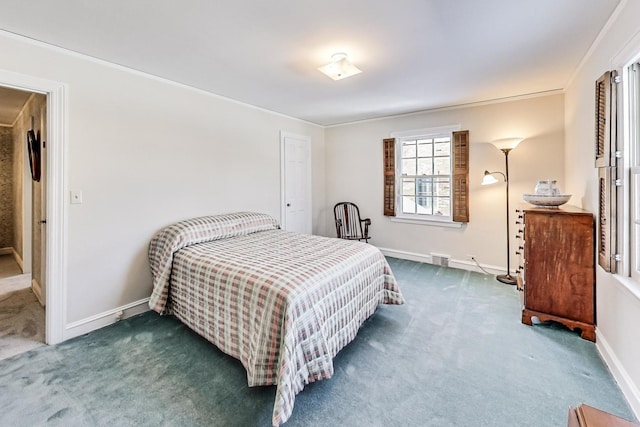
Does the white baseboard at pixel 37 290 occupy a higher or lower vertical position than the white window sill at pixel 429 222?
lower

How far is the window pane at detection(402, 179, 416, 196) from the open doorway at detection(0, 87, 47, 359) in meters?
4.31

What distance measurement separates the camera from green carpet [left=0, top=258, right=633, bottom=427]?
157cm

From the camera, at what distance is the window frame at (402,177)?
4.09 m

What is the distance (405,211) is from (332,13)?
10.9ft

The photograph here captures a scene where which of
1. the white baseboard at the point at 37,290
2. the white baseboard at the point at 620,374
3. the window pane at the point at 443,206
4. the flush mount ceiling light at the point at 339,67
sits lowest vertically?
the white baseboard at the point at 620,374

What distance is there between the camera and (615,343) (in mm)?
1884

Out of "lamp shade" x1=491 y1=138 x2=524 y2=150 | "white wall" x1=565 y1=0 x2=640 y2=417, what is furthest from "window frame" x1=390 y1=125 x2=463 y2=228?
"white wall" x1=565 y1=0 x2=640 y2=417

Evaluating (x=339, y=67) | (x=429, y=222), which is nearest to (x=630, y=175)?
(x=339, y=67)

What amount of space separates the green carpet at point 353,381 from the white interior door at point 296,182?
2.44 metres

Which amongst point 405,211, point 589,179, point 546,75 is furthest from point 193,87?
point 589,179

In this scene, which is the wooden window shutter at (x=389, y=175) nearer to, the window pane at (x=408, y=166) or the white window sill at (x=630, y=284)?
the window pane at (x=408, y=166)

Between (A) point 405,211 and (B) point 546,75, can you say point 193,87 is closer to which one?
(A) point 405,211

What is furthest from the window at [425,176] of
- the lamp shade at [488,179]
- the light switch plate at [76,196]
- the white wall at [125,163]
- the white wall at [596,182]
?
the light switch plate at [76,196]

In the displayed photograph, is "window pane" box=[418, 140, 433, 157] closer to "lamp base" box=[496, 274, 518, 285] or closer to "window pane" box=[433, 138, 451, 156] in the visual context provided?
"window pane" box=[433, 138, 451, 156]
